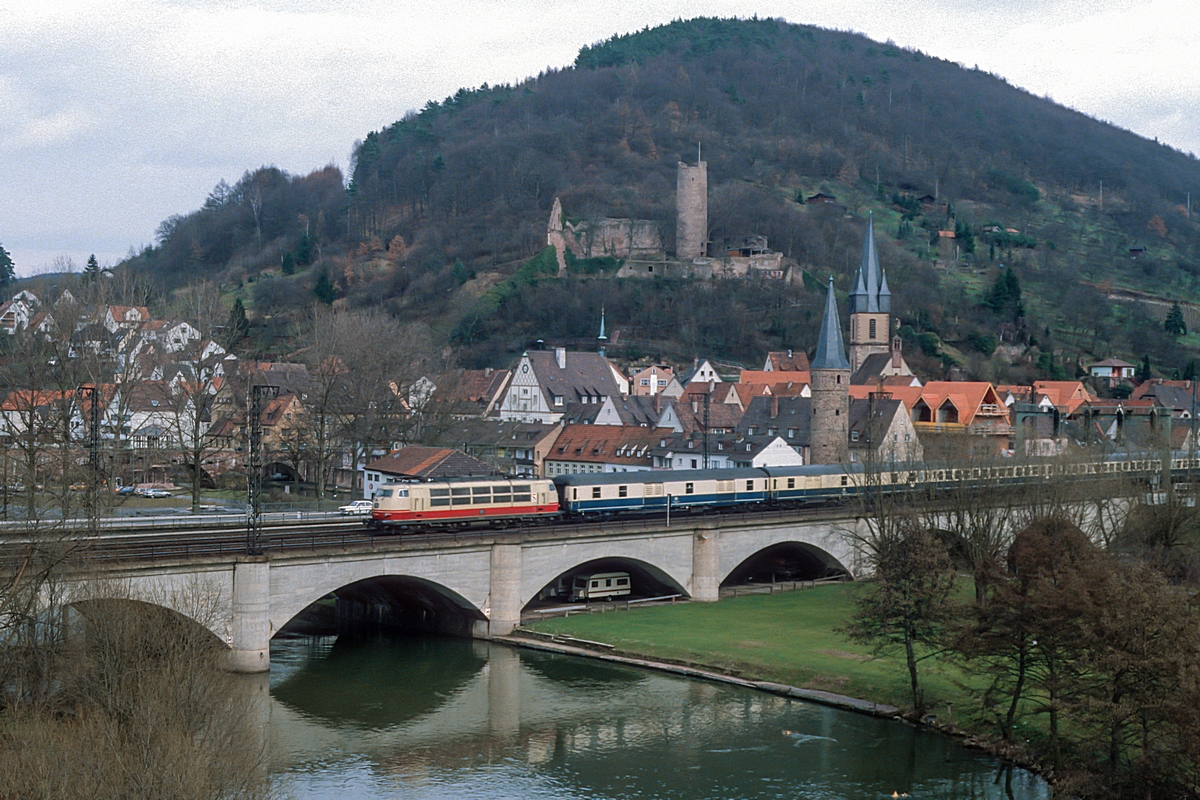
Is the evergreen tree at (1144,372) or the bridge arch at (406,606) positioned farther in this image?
the evergreen tree at (1144,372)

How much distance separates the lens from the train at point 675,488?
162ft

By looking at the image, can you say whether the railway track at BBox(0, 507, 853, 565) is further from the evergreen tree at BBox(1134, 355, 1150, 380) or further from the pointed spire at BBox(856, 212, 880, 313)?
the evergreen tree at BBox(1134, 355, 1150, 380)

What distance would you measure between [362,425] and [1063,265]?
144 m

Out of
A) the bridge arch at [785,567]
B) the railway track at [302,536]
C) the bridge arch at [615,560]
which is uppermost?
the railway track at [302,536]

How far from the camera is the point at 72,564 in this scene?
3266 cm

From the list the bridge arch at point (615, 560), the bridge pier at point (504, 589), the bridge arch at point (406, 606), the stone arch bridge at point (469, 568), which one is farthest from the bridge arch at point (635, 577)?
the bridge pier at point (504, 589)

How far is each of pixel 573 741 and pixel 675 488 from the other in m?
23.4

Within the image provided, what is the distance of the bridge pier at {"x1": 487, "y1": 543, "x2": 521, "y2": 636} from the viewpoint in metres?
46.8

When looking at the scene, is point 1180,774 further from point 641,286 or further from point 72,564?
point 641,286

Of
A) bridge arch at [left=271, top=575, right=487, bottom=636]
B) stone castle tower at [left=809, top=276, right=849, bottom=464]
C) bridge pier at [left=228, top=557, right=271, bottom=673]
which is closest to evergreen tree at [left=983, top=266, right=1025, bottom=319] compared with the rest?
stone castle tower at [left=809, top=276, right=849, bottom=464]

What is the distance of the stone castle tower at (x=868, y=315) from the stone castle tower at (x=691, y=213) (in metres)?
52.8

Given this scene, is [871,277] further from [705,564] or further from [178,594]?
[178,594]

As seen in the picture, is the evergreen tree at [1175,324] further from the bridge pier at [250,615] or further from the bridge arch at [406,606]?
the bridge pier at [250,615]

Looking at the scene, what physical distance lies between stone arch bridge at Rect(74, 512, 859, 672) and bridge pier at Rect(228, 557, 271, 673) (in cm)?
3
